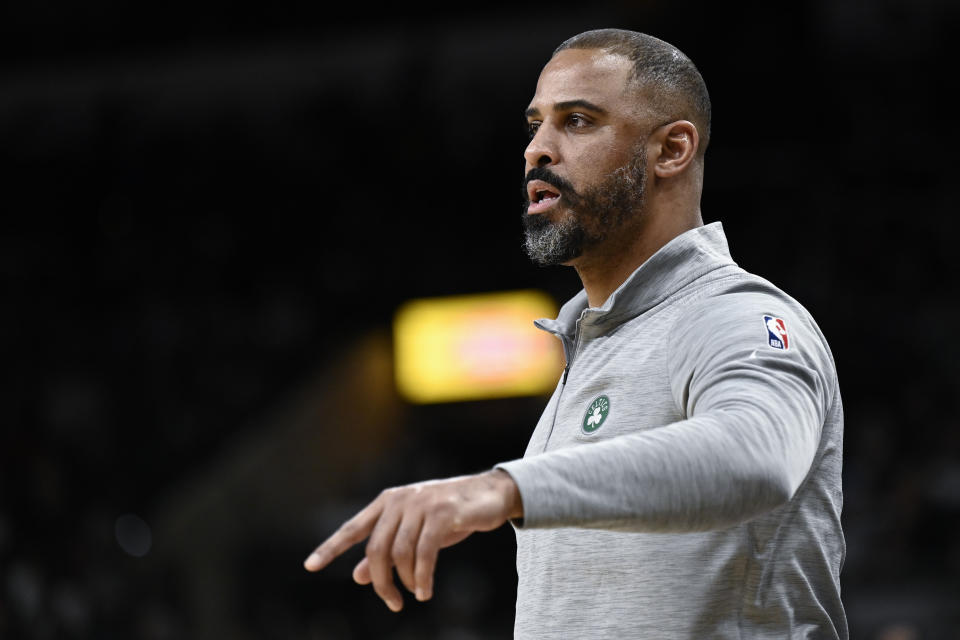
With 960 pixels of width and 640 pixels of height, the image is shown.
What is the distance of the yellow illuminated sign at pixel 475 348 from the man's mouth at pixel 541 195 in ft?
25.6

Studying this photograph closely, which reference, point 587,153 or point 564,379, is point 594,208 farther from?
point 564,379

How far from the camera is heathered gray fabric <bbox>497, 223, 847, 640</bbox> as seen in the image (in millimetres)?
1148

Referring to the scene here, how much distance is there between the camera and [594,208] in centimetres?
180

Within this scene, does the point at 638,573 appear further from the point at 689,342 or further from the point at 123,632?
the point at 123,632

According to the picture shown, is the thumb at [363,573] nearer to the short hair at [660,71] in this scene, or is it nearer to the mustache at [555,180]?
the mustache at [555,180]

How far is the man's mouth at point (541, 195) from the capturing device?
1.83m

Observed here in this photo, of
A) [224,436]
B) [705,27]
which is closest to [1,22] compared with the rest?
[224,436]

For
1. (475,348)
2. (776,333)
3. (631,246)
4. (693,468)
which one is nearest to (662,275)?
(631,246)

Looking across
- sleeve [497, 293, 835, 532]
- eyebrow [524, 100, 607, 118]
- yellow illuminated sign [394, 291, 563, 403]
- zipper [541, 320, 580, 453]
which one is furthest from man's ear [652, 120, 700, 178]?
yellow illuminated sign [394, 291, 563, 403]

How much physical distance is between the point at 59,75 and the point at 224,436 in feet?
15.2

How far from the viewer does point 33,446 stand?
27.7ft

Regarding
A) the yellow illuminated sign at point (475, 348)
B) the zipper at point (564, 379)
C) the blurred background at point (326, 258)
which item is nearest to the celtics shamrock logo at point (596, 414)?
the zipper at point (564, 379)

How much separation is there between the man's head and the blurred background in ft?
19.2

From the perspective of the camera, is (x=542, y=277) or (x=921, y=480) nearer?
(x=921, y=480)
